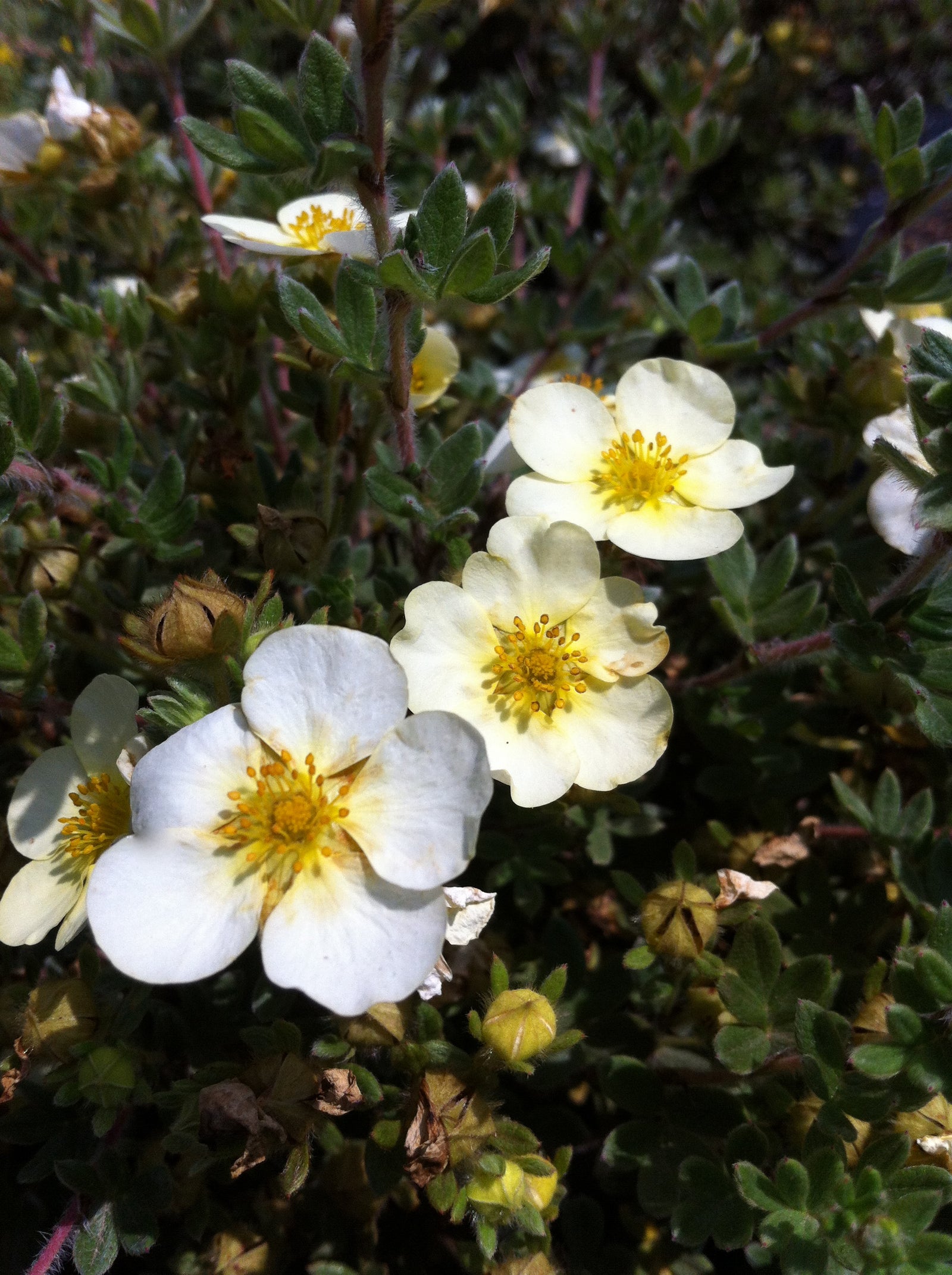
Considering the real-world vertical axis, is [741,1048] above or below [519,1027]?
below

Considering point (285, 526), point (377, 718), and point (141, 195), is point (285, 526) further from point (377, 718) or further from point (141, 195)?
point (141, 195)

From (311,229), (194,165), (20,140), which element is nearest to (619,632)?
(311,229)

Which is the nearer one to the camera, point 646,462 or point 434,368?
point 646,462

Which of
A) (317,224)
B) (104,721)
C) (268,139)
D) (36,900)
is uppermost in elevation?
(268,139)

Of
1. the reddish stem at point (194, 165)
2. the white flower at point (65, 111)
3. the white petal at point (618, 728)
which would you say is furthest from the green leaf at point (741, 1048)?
the white flower at point (65, 111)

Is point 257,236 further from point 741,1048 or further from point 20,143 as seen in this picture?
point 741,1048

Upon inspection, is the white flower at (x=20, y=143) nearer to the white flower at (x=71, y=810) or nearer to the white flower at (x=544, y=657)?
the white flower at (x=71, y=810)

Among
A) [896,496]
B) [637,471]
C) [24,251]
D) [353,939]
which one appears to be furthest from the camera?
[24,251]
